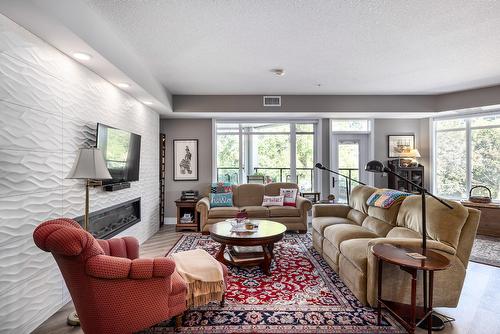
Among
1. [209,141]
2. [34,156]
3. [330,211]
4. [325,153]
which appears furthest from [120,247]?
[325,153]

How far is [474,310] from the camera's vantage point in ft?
7.82

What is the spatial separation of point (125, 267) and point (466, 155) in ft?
21.8

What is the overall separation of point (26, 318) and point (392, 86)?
5.76 m

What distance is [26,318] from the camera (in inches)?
81.1

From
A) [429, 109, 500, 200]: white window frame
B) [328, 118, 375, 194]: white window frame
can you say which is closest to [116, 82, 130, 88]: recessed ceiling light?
[328, 118, 375, 194]: white window frame

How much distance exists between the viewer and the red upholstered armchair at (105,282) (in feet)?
5.12

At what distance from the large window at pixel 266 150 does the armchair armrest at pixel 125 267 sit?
169 inches

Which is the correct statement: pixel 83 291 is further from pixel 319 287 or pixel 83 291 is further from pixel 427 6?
pixel 427 6

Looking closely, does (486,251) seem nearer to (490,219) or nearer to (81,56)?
(490,219)

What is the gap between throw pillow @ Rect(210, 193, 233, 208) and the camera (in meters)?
5.23

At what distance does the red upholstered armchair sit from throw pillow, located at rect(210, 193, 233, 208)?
10.8ft

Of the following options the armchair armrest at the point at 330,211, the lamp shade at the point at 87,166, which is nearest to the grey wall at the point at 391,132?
the armchair armrest at the point at 330,211

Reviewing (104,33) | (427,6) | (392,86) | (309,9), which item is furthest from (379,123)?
(104,33)

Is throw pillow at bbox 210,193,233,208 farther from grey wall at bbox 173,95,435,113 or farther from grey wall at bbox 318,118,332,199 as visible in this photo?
grey wall at bbox 318,118,332,199
